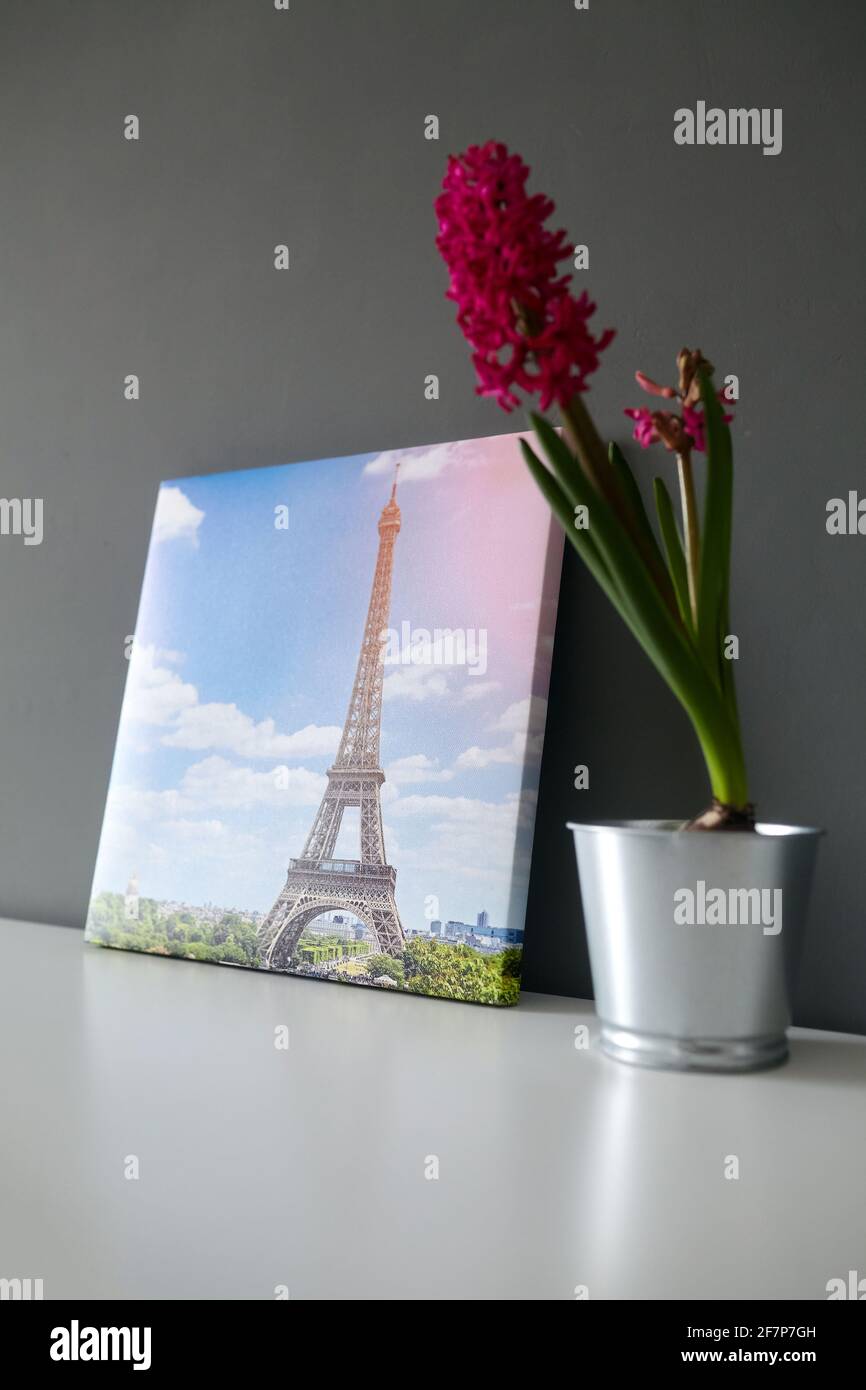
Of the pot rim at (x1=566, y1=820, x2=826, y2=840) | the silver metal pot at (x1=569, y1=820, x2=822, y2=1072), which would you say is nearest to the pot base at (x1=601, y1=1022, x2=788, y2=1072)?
the silver metal pot at (x1=569, y1=820, x2=822, y2=1072)

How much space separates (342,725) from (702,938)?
48 centimetres

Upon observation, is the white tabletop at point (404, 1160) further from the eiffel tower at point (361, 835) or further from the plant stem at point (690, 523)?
the plant stem at point (690, 523)

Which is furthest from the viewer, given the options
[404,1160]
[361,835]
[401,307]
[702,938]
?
[401,307]

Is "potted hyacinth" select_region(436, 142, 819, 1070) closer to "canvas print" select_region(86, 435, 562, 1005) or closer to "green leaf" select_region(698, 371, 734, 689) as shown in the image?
"green leaf" select_region(698, 371, 734, 689)

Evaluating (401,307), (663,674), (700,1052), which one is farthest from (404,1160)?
(401,307)

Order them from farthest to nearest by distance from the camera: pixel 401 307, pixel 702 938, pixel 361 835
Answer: pixel 401 307, pixel 361 835, pixel 702 938

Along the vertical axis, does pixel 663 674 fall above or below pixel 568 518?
below

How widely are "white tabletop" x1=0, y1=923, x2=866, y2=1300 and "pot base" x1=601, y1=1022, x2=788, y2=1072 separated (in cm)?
1

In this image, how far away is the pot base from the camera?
794 millimetres

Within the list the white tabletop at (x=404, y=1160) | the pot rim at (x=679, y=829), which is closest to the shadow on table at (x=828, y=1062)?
the white tabletop at (x=404, y=1160)

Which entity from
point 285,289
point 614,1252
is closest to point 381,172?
point 285,289

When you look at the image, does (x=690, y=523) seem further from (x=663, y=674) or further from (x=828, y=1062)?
(x=828, y=1062)

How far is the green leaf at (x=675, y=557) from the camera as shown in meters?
0.83

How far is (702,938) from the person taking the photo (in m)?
0.78
